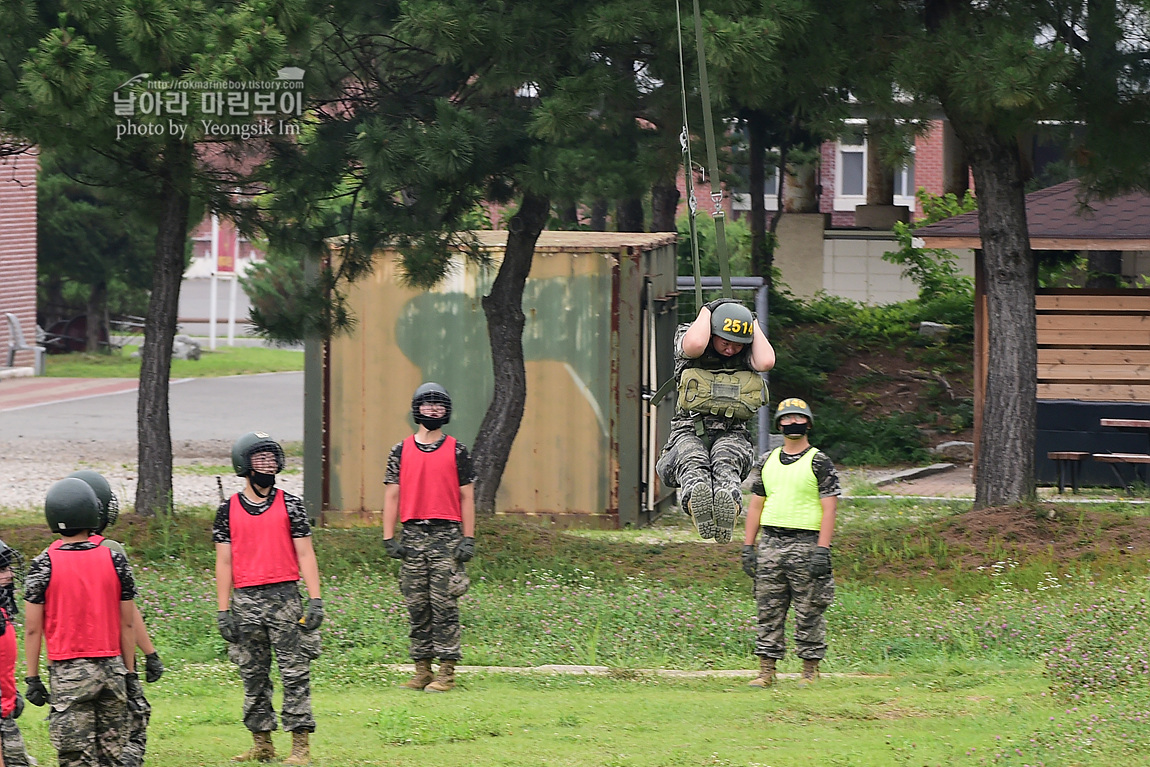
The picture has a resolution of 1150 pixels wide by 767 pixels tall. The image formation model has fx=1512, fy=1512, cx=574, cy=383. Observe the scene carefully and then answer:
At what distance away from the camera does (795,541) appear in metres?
9.49

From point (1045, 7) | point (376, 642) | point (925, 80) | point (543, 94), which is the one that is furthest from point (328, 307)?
point (1045, 7)

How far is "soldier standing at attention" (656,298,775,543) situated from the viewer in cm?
842

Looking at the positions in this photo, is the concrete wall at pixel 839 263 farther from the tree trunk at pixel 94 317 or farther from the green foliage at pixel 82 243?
the tree trunk at pixel 94 317

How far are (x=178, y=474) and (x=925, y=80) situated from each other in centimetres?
1230

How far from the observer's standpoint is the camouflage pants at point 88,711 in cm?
667

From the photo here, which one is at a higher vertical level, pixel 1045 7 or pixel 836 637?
pixel 1045 7

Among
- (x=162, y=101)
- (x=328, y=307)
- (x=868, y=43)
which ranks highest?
(x=868, y=43)

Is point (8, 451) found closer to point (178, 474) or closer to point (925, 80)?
point (178, 474)

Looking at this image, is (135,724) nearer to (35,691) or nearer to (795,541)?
(35,691)

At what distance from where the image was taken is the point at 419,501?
377 inches

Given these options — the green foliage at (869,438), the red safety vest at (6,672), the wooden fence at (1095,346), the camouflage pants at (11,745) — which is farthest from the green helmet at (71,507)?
the green foliage at (869,438)

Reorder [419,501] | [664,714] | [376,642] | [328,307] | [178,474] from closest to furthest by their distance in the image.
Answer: [664,714], [419,501], [376,642], [328,307], [178,474]

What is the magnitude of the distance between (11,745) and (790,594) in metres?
4.92

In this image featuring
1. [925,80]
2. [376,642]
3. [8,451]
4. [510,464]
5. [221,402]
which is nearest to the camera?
[376,642]
